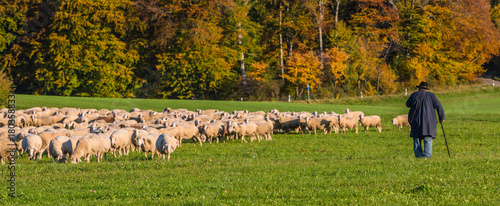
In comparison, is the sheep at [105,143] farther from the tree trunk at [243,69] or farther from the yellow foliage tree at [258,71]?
the tree trunk at [243,69]

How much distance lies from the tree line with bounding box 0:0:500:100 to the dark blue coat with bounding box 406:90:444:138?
131 ft

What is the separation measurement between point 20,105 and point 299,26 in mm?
30429

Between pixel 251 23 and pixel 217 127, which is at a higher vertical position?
pixel 251 23

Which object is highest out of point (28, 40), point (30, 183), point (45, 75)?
point (28, 40)

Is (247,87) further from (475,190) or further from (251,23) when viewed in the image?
(475,190)

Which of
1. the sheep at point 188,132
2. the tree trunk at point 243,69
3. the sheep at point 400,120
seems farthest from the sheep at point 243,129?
the tree trunk at point 243,69

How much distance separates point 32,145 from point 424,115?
12432 millimetres

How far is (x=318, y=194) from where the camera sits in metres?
9.43

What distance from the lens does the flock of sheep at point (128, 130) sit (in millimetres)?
16500

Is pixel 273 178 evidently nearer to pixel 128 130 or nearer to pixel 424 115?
pixel 424 115

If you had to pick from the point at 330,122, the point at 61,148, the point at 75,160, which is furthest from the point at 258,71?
the point at 75,160

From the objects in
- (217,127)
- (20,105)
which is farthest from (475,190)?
(20,105)

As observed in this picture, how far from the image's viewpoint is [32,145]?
56.6 feet

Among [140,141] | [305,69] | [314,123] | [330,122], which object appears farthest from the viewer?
[305,69]
